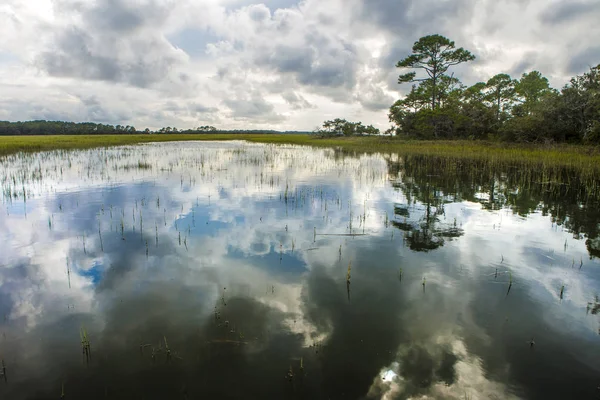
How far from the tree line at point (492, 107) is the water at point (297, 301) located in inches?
957

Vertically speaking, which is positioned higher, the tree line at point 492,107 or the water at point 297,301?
the tree line at point 492,107

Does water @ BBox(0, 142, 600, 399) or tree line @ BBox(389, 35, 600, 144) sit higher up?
tree line @ BBox(389, 35, 600, 144)

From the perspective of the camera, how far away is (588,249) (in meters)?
7.59

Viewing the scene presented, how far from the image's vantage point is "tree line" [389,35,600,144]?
29.2 m

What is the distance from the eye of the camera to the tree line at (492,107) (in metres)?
29.2

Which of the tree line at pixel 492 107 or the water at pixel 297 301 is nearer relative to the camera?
the water at pixel 297 301

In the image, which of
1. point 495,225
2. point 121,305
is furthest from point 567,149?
point 121,305

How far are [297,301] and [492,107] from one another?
49.3 meters

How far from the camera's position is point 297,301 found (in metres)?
5.20

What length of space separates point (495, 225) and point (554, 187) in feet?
25.8

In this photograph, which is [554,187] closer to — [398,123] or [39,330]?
[39,330]

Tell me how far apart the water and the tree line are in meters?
24.3

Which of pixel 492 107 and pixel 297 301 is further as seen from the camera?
pixel 492 107

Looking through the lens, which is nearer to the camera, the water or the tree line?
the water
